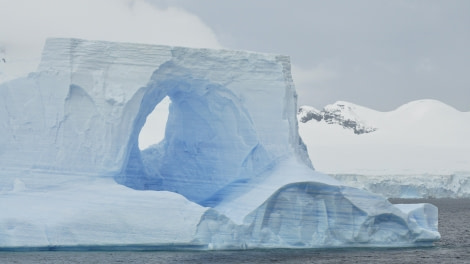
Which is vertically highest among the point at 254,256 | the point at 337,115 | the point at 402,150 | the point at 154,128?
the point at 337,115

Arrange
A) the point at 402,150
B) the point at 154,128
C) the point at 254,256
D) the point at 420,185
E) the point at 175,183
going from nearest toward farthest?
the point at 254,256
the point at 175,183
the point at 154,128
the point at 420,185
the point at 402,150

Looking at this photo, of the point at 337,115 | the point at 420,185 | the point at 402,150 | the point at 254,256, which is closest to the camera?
the point at 254,256

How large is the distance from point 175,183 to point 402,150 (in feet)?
151

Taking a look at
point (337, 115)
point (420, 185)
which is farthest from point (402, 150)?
point (337, 115)

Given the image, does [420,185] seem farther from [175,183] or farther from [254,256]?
[254,256]

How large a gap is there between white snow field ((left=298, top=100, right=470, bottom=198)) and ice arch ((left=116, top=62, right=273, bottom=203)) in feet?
83.1

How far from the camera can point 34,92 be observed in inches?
792

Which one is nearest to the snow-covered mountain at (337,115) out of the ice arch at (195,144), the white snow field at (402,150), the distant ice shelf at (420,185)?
the white snow field at (402,150)

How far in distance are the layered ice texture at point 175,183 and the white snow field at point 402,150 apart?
86.6 ft

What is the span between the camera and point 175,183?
23.0 meters

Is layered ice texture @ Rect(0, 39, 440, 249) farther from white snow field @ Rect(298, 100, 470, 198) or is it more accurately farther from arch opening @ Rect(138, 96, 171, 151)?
white snow field @ Rect(298, 100, 470, 198)

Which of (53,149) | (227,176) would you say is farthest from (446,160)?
(53,149)

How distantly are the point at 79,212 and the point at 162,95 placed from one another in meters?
4.72

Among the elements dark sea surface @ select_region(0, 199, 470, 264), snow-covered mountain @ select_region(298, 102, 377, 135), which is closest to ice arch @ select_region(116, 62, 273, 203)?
dark sea surface @ select_region(0, 199, 470, 264)
